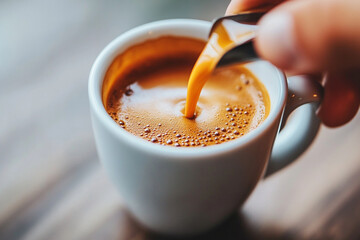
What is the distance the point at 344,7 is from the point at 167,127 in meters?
0.29

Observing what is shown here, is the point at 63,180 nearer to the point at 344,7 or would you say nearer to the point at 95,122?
the point at 95,122

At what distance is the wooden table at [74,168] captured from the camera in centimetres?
73

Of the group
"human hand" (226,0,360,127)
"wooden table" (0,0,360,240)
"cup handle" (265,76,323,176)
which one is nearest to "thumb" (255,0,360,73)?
"human hand" (226,0,360,127)

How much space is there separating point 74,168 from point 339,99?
1.48 feet

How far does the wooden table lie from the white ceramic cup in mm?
86

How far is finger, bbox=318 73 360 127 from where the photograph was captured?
68 centimetres

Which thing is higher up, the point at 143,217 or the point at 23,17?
the point at 23,17

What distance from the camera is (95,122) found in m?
0.58

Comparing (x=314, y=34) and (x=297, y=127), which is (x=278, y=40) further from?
(x=297, y=127)

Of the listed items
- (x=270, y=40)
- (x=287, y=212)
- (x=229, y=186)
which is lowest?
(x=287, y=212)

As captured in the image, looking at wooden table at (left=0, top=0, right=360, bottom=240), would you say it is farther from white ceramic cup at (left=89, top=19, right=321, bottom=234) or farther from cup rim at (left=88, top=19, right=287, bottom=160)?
cup rim at (left=88, top=19, right=287, bottom=160)

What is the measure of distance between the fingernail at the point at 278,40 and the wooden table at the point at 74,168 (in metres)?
0.31

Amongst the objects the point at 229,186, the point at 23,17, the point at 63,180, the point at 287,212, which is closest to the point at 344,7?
the point at 229,186

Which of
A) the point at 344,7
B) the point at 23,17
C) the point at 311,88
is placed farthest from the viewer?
the point at 23,17
